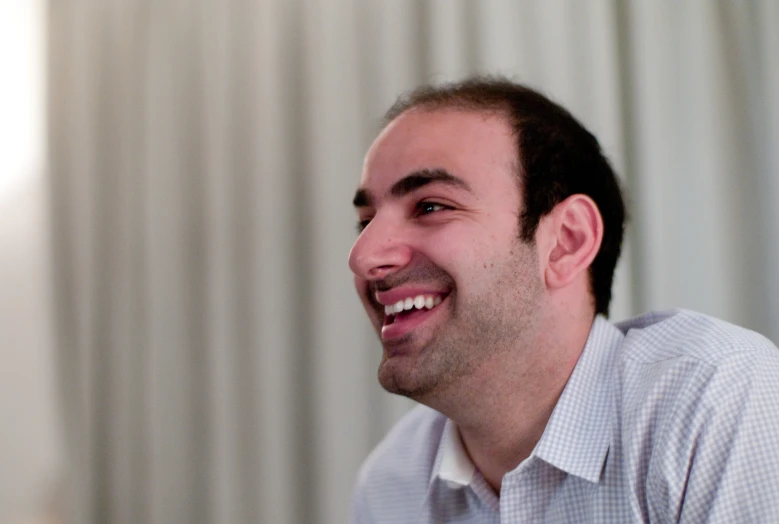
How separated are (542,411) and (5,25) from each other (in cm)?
200

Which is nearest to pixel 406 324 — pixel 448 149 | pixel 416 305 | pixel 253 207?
pixel 416 305

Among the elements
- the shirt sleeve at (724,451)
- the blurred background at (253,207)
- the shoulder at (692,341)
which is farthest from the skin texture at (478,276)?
the blurred background at (253,207)

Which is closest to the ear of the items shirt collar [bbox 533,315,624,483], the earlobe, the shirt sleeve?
the earlobe

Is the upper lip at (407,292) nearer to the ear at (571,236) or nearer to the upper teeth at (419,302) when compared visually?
the upper teeth at (419,302)

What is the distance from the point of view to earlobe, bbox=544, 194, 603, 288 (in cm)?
121

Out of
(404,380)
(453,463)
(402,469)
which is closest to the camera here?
(404,380)

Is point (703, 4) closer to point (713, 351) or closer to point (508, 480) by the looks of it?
point (713, 351)

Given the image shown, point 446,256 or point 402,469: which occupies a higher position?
point 446,256

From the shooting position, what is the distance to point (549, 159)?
1.25 m

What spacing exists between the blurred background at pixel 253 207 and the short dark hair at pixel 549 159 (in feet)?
1.51

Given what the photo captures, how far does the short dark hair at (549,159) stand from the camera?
1.21m

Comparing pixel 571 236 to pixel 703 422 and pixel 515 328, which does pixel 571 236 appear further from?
pixel 703 422

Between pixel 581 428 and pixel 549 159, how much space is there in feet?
1.41

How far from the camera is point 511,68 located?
74.4 inches
